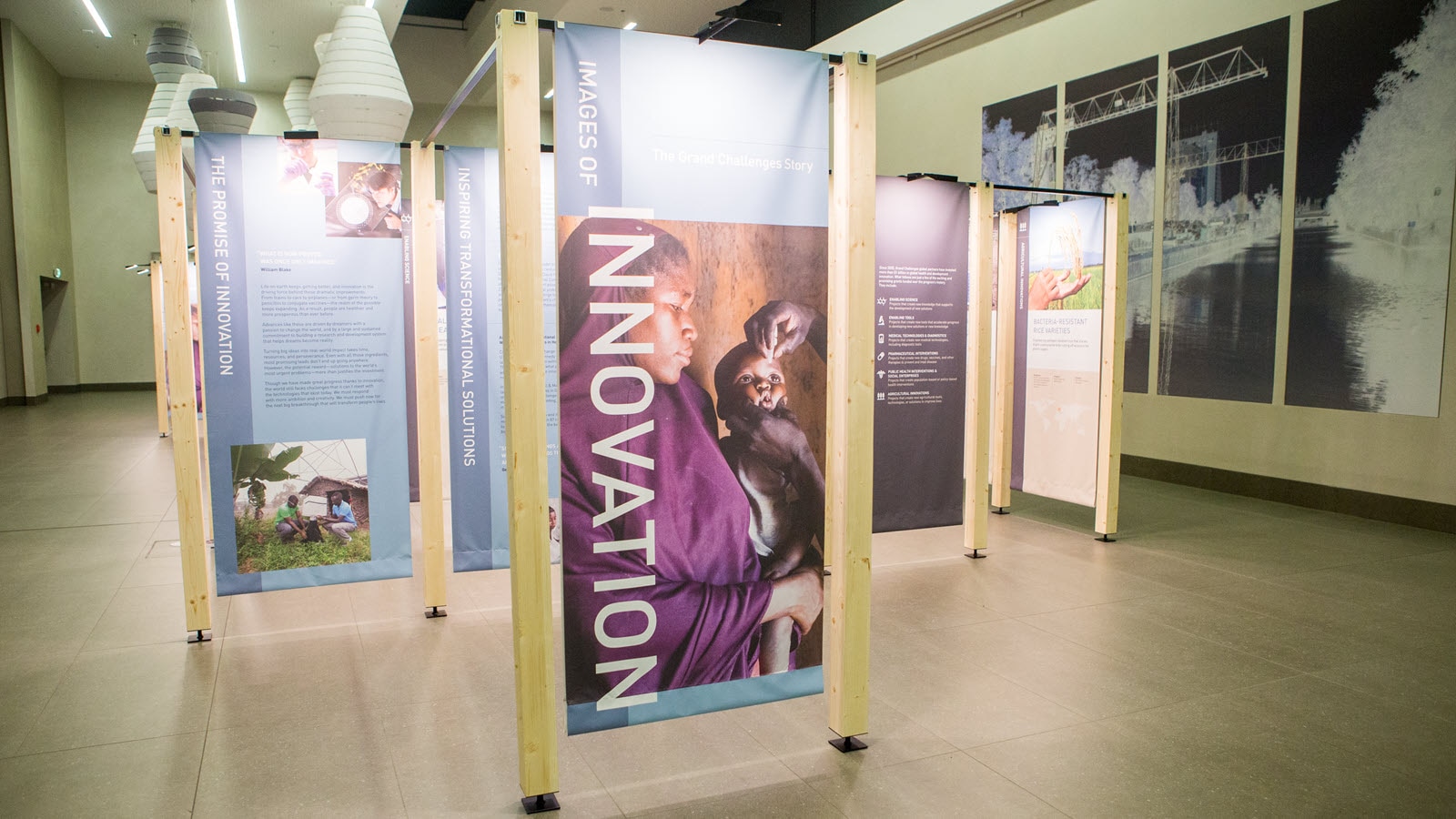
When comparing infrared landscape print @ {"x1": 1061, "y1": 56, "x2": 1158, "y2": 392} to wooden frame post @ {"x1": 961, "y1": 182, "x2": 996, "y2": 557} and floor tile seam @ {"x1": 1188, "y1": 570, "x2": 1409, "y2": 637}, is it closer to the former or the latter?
wooden frame post @ {"x1": 961, "y1": 182, "x2": 996, "y2": 557}

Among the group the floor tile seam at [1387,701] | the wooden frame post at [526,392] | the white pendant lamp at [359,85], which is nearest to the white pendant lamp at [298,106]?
the white pendant lamp at [359,85]

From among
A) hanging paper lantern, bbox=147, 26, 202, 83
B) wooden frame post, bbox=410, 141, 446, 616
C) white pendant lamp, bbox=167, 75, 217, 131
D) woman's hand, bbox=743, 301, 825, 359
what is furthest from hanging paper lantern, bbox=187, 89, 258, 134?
woman's hand, bbox=743, 301, 825, 359

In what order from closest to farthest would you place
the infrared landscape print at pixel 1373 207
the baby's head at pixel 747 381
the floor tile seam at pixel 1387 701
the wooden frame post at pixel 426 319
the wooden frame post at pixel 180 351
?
1. the baby's head at pixel 747 381
2. the floor tile seam at pixel 1387 701
3. the wooden frame post at pixel 180 351
4. the wooden frame post at pixel 426 319
5. the infrared landscape print at pixel 1373 207

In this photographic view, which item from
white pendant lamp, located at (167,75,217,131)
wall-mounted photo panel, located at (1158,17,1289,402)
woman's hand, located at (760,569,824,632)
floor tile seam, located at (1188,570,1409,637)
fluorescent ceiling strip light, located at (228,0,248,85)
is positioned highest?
fluorescent ceiling strip light, located at (228,0,248,85)

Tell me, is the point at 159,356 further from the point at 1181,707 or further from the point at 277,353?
the point at 1181,707

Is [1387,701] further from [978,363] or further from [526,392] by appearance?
[526,392]

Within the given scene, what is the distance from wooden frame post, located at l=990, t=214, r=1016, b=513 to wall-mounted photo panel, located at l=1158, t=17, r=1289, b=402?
7.16 ft

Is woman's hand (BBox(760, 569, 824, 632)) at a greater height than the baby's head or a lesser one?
lesser

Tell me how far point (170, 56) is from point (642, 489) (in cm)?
1036

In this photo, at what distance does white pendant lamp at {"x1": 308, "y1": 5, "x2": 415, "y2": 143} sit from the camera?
6.53 metres

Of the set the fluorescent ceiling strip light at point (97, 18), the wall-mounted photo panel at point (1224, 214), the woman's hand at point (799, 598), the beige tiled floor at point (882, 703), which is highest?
the fluorescent ceiling strip light at point (97, 18)

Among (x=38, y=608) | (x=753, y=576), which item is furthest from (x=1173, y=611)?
(x=38, y=608)

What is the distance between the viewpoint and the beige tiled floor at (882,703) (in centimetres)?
283

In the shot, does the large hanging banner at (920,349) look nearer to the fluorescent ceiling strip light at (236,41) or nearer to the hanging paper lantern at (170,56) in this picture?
the hanging paper lantern at (170,56)
